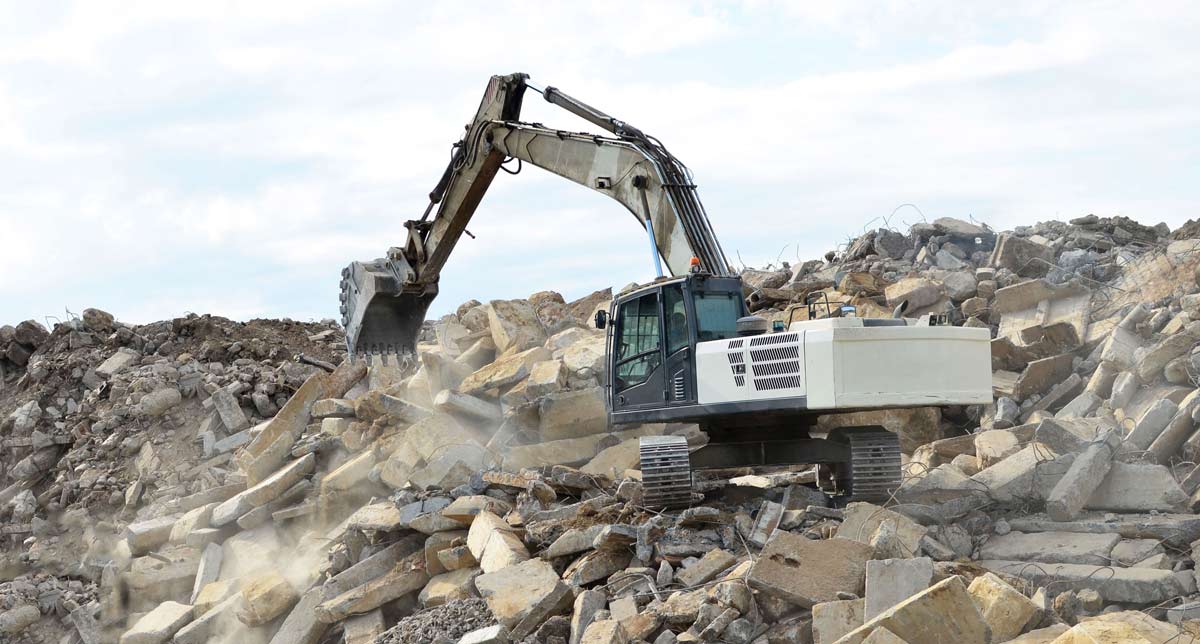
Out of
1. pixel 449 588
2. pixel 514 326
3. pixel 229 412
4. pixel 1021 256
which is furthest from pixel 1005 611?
pixel 229 412

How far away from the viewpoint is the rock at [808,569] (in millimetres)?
6547

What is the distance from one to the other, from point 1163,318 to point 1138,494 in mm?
3672

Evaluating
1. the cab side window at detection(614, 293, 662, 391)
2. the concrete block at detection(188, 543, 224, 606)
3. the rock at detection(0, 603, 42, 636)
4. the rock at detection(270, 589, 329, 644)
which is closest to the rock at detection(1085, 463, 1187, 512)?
the cab side window at detection(614, 293, 662, 391)

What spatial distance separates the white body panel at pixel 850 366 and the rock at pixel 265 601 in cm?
401

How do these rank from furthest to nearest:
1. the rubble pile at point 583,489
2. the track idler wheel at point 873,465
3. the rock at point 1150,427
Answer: the rock at point 1150,427
the track idler wheel at point 873,465
the rubble pile at point 583,489

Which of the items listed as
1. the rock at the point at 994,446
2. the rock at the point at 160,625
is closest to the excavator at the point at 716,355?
the rock at the point at 994,446

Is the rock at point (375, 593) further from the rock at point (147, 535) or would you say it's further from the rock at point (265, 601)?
the rock at point (147, 535)

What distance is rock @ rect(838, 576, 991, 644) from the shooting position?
18.6ft

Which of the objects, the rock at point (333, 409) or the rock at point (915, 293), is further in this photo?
the rock at point (915, 293)

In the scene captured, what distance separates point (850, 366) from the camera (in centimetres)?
772

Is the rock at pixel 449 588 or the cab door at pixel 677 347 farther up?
the cab door at pixel 677 347

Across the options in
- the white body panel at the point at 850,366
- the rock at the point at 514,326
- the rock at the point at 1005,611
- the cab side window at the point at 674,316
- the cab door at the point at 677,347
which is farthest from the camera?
the rock at the point at 514,326

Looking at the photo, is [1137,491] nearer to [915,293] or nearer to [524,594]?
[524,594]

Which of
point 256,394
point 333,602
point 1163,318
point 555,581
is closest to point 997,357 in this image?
point 1163,318
